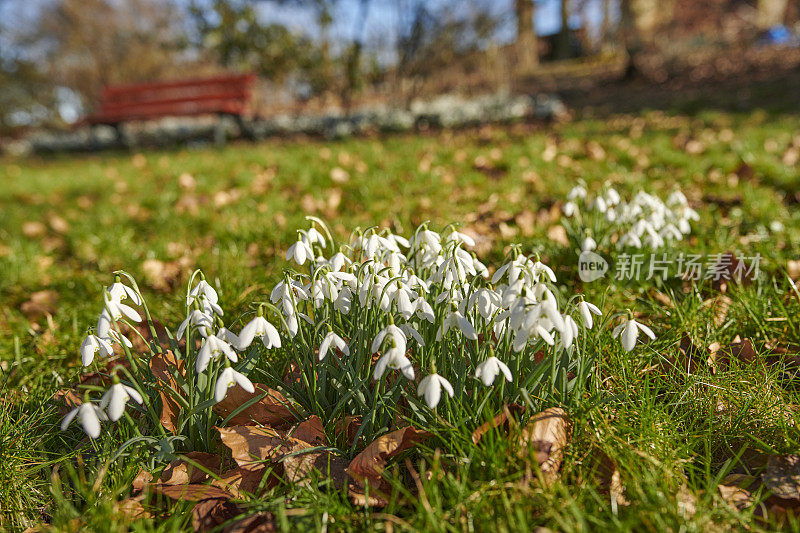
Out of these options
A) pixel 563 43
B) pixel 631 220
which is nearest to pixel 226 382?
pixel 631 220

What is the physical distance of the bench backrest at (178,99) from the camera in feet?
28.9

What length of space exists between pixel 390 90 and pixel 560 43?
15462 millimetres

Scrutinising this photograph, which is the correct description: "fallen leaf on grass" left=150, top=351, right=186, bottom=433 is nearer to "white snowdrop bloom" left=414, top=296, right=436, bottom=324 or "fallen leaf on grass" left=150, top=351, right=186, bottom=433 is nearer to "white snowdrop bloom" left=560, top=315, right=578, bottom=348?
"white snowdrop bloom" left=414, top=296, right=436, bottom=324

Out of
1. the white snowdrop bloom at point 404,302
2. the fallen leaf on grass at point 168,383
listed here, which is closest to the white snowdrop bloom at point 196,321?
the fallen leaf on grass at point 168,383

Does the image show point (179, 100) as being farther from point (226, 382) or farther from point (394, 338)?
point (394, 338)

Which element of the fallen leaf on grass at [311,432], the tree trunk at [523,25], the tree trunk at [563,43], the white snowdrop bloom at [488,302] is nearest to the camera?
the white snowdrop bloom at [488,302]

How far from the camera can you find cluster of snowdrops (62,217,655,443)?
117 cm

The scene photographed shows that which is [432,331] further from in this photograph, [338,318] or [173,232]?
[173,232]

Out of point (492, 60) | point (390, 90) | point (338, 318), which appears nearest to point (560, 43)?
point (492, 60)

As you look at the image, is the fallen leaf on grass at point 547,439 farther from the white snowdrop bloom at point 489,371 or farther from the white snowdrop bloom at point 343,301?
the white snowdrop bloom at point 343,301

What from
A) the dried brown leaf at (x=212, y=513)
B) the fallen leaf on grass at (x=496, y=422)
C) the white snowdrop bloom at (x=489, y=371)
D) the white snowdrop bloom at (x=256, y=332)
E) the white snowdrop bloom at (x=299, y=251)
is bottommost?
the dried brown leaf at (x=212, y=513)

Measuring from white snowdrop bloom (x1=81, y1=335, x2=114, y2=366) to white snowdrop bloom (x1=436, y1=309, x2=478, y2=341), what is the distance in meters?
0.80

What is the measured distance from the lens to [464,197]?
3992 millimetres

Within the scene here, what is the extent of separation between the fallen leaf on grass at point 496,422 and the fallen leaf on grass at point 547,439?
0.05 m
